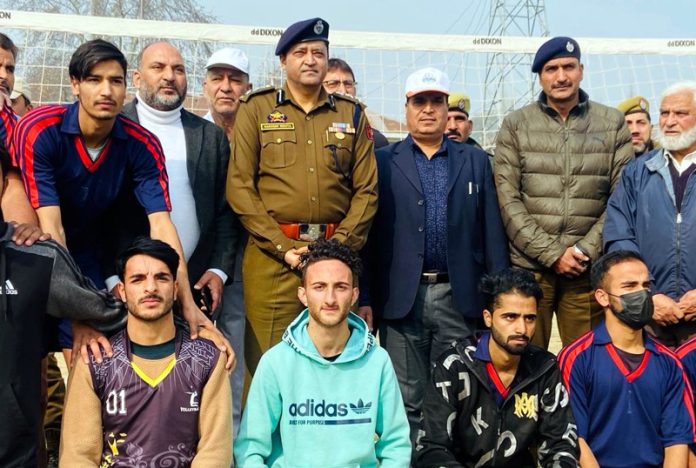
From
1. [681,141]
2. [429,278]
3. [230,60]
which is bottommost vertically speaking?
[429,278]

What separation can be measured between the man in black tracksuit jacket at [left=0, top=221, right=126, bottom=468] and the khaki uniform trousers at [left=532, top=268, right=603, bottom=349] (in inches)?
113

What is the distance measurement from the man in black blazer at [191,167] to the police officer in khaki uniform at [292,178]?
8.8 inches

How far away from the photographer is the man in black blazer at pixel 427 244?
17.7 feet

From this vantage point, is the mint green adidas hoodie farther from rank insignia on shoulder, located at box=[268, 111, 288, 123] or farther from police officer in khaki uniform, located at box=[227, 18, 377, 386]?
rank insignia on shoulder, located at box=[268, 111, 288, 123]

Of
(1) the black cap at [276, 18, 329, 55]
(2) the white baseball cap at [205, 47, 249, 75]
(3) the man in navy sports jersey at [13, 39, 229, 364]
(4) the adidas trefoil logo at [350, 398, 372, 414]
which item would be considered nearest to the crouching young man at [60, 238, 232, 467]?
(3) the man in navy sports jersey at [13, 39, 229, 364]

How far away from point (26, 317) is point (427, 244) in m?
2.53

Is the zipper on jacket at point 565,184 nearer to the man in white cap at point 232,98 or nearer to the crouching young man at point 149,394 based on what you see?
the man in white cap at point 232,98

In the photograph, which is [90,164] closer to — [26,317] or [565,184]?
[26,317]

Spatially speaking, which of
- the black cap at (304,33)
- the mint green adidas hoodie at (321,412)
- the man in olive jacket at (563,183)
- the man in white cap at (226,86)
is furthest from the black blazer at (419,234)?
the man in white cap at (226,86)

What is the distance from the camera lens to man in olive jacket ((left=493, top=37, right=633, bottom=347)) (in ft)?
18.0

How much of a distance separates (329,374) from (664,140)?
2.63m

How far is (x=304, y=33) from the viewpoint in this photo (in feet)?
16.9

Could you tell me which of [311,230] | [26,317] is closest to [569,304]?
[311,230]

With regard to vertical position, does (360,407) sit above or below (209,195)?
below
